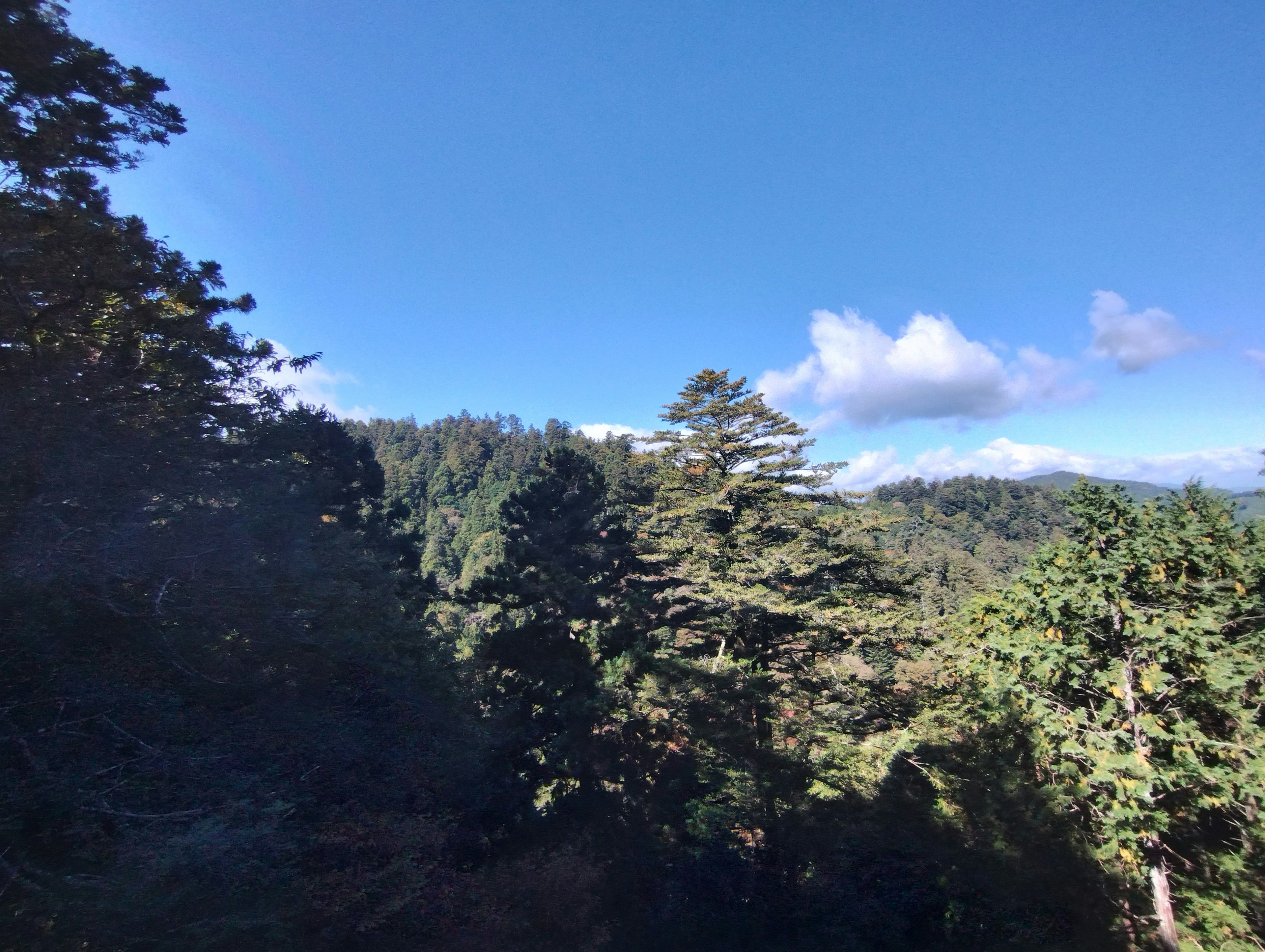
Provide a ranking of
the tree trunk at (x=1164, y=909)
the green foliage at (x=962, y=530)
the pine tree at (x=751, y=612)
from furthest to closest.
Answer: the green foliage at (x=962, y=530) < the pine tree at (x=751, y=612) < the tree trunk at (x=1164, y=909)

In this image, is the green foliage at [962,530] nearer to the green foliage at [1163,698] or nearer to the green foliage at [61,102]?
the green foliage at [1163,698]

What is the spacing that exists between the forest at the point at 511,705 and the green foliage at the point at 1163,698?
59 millimetres

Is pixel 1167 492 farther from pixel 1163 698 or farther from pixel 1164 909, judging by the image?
pixel 1164 909

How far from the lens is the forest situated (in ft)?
22.7

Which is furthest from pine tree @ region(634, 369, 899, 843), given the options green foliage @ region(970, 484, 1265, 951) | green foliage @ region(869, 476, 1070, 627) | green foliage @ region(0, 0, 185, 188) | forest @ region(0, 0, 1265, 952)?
green foliage @ region(0, 0, 185, 188)

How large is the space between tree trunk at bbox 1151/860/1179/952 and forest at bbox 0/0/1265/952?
0.24 ft

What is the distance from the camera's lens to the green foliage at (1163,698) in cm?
778

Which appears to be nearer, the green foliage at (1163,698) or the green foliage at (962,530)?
the green foliage at (1163,698)

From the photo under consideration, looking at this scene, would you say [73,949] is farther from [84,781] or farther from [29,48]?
[29,48]

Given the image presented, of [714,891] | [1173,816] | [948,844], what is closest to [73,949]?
[714,891]

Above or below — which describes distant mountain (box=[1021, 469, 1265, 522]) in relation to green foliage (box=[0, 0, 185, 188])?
below

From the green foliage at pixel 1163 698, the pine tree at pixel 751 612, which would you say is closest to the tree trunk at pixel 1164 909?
the green foliage at pixel 1163 698

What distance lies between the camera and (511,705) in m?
14.1

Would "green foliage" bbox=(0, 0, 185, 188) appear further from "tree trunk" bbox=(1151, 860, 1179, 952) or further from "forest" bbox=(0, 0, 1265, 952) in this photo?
"tree trunk" bbox=(1151, 860, 1179, 952)
